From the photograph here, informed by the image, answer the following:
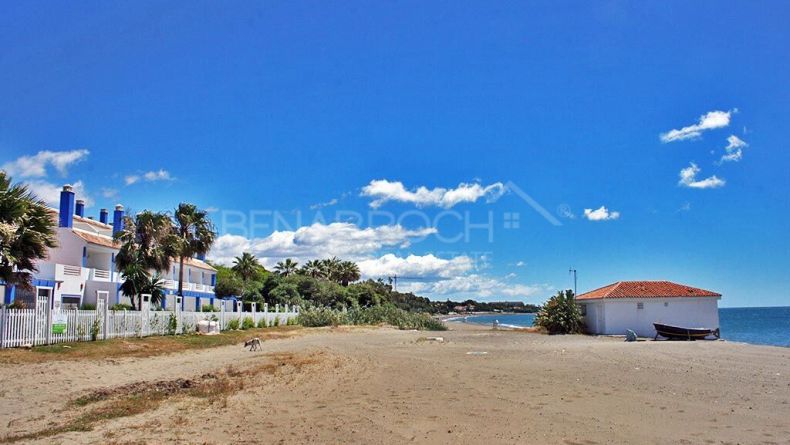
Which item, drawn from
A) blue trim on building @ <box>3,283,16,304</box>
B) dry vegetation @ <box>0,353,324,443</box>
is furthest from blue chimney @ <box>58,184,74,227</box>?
dry vegetation @ <box>0,353,324,443</box>

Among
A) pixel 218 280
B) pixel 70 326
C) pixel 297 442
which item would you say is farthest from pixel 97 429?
pixel 218 280

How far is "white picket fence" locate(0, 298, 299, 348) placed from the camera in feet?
60.5

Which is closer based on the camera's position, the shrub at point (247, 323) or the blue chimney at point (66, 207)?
the blue chimney at point (66, 207)

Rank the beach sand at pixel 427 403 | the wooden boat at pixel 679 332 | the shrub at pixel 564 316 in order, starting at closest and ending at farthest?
the beach sand at pixel 427 403 → the wooden boat at pixel 679 332 → the shrub at pixel 564 316

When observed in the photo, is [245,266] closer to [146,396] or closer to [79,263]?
[79,263]

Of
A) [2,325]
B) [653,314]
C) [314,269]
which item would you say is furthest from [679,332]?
[314,269]

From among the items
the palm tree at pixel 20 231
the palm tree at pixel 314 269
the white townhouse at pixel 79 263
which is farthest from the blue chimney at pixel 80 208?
the palm tree at pixel 314 269

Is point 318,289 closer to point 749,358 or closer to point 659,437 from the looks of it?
point 749,358

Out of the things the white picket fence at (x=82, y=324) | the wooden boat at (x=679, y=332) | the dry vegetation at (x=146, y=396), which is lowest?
the wooden boat at (x=679, y=332)

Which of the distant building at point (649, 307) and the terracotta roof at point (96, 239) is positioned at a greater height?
the terracotta roof at point (96, 239)

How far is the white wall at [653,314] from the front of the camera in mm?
39438

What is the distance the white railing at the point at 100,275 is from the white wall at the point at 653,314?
33457 millimetres

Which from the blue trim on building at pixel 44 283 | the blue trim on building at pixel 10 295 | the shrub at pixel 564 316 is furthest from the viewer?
the shrub at pixel 564 316

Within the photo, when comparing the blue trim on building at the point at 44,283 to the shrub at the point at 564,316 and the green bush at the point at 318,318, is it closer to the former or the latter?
the green bush at the point at 318,318
